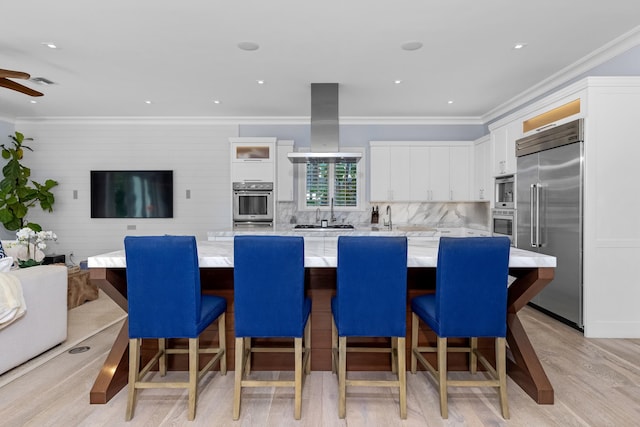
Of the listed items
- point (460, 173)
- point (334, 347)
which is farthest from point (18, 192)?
point (460, 173)

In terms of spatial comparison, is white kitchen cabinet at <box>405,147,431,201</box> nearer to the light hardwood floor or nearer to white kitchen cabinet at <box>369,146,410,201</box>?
white kitchen cabinet at <box>369,146,410,201</box>

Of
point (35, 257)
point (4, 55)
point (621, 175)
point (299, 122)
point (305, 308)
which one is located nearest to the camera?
point (305, 308)

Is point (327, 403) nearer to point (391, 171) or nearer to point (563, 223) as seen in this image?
point (563, 223)

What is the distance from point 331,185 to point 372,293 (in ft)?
13.1

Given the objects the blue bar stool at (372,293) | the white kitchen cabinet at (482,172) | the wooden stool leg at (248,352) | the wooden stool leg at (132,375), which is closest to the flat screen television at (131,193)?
the wooden stool leg at (248,352)

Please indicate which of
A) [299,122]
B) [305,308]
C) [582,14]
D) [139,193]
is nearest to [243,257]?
[305,308]

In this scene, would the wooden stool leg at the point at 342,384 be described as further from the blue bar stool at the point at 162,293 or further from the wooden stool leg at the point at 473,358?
the wooden stool leg at the point at 473,358

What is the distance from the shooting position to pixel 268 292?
1.98m

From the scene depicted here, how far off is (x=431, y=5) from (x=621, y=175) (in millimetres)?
2309

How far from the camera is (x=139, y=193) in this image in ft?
19.6

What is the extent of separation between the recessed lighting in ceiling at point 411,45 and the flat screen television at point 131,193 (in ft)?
14.1

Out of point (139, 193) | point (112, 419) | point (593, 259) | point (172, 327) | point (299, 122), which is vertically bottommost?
point (112, 419)

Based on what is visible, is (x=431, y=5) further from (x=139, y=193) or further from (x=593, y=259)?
(x=139, y=193)

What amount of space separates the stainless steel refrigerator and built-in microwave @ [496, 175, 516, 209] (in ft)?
0.92
